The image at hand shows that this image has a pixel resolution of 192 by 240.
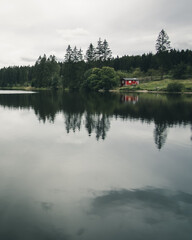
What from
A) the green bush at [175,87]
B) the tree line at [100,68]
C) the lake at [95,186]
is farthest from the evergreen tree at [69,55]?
the lake at [95,186]

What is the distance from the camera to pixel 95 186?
11.9 meters

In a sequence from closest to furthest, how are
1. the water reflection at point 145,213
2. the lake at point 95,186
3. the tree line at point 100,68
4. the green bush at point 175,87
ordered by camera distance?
the water reflection at point 145,213
the lake at point 95,186
the green bush at point 175,87
the tree line at point 100,68

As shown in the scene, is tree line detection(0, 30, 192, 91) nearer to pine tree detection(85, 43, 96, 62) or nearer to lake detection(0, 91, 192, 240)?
pine tree detection(85, 43, 96, 62)

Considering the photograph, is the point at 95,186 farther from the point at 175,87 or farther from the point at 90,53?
the point at 90,53

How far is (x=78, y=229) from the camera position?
8.24m

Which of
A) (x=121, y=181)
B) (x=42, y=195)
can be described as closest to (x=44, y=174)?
(x=42, y=195)

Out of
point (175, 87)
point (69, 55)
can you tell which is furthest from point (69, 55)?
point (175, 87)

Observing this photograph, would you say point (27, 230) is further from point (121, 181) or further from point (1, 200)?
point (121, 181)

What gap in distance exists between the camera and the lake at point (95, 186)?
8.30m

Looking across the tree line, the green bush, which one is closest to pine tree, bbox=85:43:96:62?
the tree line

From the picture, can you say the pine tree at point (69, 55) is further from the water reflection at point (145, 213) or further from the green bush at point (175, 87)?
the water reflection at point (145, 213)

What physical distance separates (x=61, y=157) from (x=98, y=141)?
5.52 meters

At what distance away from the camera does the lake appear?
327 inches

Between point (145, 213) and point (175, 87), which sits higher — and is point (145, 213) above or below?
below
